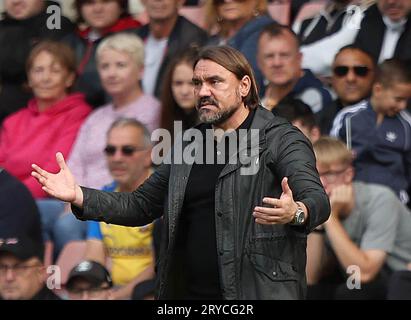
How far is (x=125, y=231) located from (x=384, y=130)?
5.27 ft

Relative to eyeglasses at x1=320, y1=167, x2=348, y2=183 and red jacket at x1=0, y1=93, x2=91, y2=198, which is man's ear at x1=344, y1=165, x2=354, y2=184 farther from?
red jacket at x1=0, y1=93, x2=91, y2=198

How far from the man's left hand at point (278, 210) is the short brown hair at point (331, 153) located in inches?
93.4

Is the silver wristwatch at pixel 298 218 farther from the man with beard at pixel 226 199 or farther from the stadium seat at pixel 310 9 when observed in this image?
the stadium seat at pixel 310 9

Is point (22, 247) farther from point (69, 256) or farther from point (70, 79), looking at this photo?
point (70, 79)

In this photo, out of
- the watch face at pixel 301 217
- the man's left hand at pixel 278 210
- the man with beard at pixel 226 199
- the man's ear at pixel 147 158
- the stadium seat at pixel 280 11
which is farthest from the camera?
the stadium seat at pixel 280 11

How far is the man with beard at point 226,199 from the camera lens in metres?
4.18

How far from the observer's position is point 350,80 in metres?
6.58

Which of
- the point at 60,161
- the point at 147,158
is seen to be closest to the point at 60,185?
the point at 60,161

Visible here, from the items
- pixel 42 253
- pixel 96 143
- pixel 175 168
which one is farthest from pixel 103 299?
pixel 175 168

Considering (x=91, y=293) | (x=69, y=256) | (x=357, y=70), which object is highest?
(x=357, y=70)

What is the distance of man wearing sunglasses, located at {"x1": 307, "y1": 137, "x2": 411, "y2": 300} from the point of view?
6.14 metres

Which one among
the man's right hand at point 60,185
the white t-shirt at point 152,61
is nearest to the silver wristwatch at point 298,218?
the man's right hand at point 60,185

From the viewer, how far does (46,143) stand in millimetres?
6992
